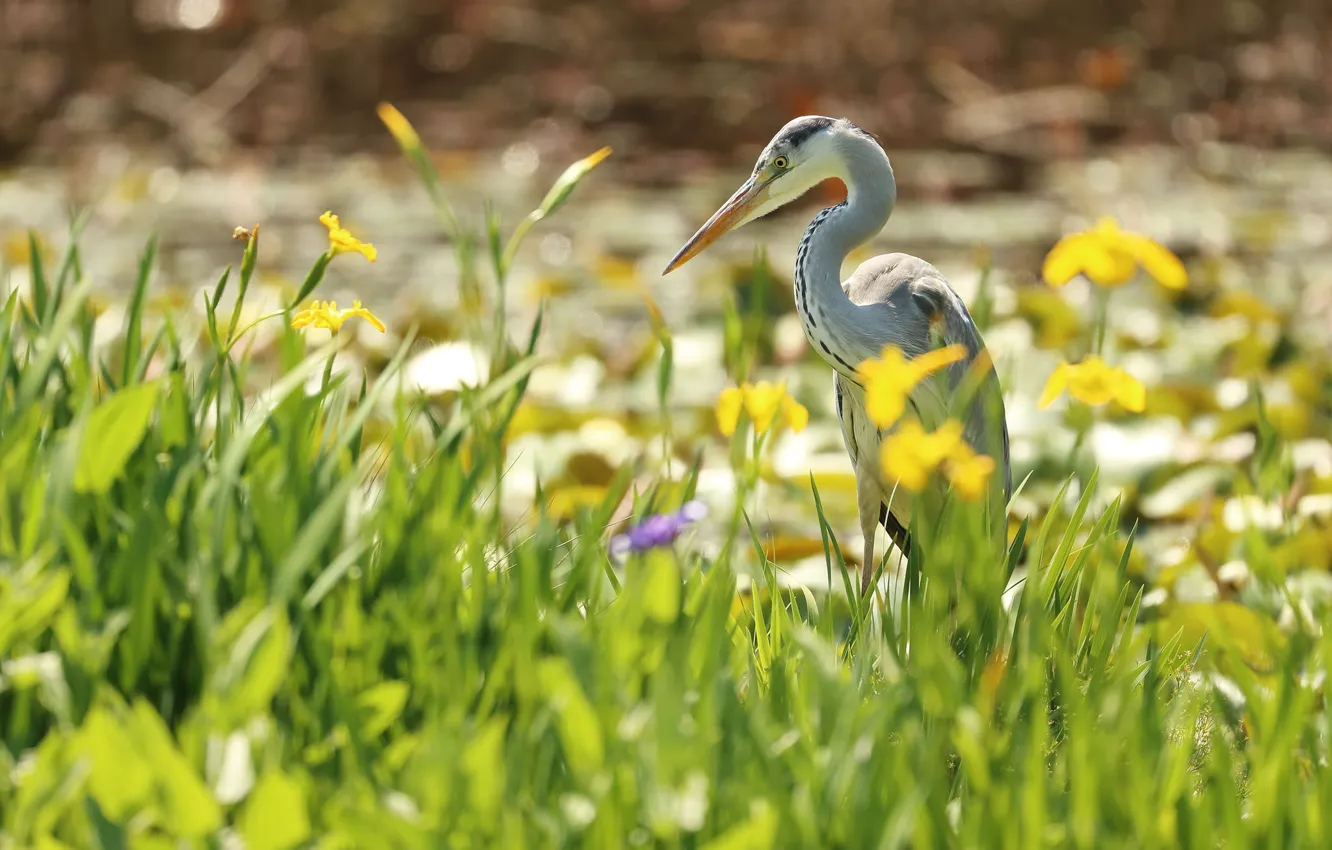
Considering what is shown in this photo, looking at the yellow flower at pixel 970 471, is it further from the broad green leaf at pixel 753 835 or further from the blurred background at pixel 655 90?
the blurred background at pixel 655 90

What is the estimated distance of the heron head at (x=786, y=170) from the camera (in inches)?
98.0

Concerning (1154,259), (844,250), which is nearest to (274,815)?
(1154,259)

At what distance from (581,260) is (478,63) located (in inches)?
97.8

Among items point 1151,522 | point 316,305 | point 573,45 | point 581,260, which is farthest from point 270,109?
point 316,305

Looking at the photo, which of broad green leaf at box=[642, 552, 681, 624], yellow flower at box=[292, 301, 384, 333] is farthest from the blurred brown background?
broad green leaf at box=[642, 552, 681, 624]

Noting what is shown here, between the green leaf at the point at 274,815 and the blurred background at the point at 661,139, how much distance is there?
323cm

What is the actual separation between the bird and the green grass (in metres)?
0.49

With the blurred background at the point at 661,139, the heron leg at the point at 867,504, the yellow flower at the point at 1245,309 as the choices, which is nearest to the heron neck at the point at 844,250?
the heron leg at the point at 867,504

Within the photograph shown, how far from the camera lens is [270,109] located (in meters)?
7.59

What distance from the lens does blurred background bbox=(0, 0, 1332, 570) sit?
536cm

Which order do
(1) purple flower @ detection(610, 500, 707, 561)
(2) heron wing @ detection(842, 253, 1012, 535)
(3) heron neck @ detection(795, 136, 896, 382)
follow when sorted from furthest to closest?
(2) heron wing @ detection(842, 253, 1012, 535)
(3) heron neck @ detection(795, 136, 896, 382)
(1) purple flower @ detection(610, 500, 707, 561)

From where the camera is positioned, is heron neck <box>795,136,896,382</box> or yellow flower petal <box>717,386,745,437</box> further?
heron neck <box>795,136,896,382</box>

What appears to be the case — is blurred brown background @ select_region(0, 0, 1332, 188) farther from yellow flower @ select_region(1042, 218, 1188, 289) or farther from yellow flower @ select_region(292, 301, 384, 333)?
yellow flower @ select_region(1042, 218, 1188, 289)

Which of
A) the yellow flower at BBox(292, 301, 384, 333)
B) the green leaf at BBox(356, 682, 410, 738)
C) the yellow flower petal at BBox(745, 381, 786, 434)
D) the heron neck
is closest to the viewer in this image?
the green leaf at BBox(356, 682, 410, 738)
